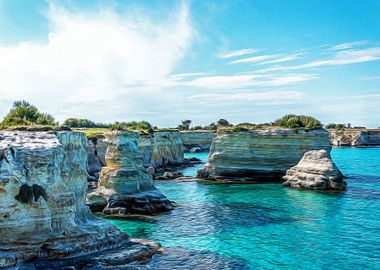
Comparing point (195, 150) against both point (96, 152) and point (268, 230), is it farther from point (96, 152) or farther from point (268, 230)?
point (268, 230)

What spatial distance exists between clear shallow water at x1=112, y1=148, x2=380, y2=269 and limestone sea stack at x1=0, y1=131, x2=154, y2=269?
350 cm

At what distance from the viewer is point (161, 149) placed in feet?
226

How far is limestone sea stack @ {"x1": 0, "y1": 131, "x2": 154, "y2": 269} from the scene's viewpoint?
15.8 meters

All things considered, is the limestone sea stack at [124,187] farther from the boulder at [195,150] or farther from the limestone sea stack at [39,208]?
the boulder at [195,150]

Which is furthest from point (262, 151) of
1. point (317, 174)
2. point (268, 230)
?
point (268, 230)

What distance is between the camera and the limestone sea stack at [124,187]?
29.3 metres

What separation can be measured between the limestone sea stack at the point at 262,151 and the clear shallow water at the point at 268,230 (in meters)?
8.62

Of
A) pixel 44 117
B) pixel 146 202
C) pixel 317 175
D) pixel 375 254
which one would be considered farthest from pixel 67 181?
pixel 317 175

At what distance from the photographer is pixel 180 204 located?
108 ft

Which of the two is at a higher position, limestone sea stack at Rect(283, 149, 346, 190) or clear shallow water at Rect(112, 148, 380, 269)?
limestone sea stack at Rect(283, 149, 346, 190)

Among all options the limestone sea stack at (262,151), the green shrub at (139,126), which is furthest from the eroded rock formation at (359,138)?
the limestone sea stack at (262,151)

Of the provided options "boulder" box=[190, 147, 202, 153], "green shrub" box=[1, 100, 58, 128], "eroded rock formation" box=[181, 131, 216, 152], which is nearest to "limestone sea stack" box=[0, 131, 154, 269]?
"green shrub" box=[1, 100, 58, 128]

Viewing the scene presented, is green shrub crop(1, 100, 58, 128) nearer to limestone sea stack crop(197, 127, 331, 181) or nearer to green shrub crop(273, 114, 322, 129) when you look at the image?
limestone sea stack crop(197, 127, 331, 181)

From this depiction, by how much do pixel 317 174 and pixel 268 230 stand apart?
18192 mm
